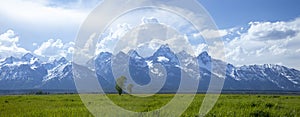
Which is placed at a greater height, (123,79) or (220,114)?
(123,79)

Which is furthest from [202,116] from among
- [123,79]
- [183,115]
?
[123,79]

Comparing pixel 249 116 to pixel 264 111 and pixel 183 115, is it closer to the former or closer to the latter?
pixel 264 111

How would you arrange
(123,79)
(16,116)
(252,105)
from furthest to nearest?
(123,79)
(252,105)
(16,116)

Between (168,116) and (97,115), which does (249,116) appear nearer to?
(168,116)

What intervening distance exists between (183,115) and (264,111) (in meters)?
6.56

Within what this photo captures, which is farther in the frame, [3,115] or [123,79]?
[123,79]

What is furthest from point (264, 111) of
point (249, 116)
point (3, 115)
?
point (3, 115)

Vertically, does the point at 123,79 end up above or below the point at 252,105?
above

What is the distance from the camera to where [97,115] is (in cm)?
1986

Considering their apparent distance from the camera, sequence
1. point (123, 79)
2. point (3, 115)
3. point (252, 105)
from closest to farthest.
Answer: point (3, 115), point (252, 105), point (123, 79)

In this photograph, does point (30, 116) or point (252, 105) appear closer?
point (30, 116)

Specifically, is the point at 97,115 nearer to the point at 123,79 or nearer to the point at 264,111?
the point at 264,111

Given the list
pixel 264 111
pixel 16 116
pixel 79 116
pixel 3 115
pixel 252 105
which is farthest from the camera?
pixel 252 105

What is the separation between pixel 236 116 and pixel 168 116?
4512 mm
